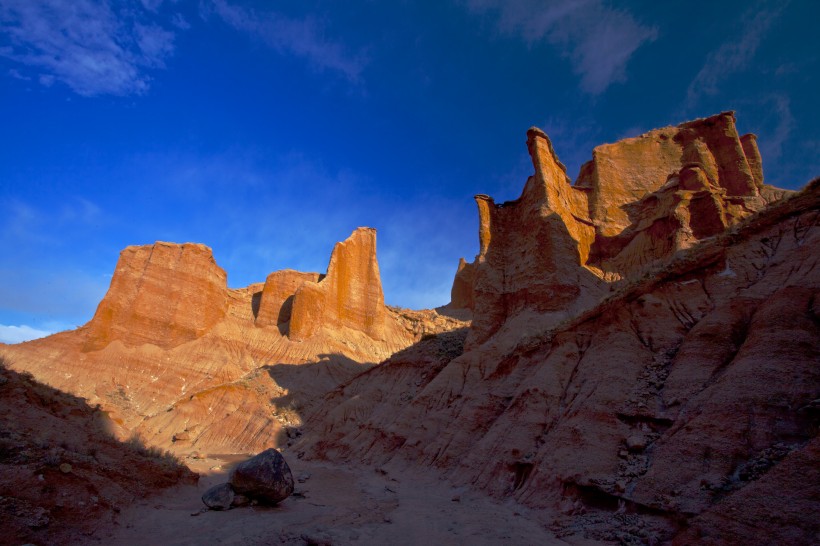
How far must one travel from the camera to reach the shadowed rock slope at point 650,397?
24.3 feet

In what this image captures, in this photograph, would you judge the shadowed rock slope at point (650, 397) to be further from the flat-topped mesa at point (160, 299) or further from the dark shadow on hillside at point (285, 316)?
the flat-topped mesa at point (160, 299)

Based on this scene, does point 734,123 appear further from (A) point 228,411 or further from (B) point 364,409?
(A) point 228,411

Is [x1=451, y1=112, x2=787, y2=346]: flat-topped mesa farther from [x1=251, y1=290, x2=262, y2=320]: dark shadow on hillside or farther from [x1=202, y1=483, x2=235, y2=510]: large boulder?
[x1=251, y1=290, x2=262, y2=320]: dark shadow on hillside

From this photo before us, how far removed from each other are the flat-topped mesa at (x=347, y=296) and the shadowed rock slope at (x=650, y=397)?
26901 millimetres

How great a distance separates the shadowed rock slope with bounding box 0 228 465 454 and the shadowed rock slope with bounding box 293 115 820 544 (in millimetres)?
15268

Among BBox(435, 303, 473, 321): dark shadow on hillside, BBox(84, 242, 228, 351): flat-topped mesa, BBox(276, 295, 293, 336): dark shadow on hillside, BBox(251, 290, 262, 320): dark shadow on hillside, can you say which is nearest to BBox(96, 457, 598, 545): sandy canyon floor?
BBox(84, 242, 228, 351): flat-topped mesa

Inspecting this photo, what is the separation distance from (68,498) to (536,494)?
10.8m

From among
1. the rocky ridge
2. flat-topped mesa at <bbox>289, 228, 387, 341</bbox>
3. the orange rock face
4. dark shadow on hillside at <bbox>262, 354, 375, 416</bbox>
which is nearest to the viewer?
the rocky ridge

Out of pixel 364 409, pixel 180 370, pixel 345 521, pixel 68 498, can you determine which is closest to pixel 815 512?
pixel 345 521

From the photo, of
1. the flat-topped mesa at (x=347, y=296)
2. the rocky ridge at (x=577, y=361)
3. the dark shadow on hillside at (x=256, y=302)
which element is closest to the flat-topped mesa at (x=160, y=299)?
the rocky ridge at (x=577, y=361)

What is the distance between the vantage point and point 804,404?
7.66m

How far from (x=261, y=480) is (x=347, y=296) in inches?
1764

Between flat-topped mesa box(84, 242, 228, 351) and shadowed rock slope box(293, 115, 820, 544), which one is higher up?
flat-topped mesa box(84, 242, 228, 351)

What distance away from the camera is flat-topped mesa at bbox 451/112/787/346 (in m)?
23.3
